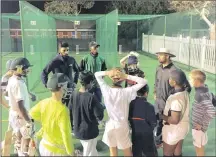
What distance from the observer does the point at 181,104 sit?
163cm

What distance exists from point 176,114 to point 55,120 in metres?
0.72

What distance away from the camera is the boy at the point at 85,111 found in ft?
5.21

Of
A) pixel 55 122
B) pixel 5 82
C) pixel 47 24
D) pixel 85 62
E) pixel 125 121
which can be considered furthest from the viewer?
pixel 47 24

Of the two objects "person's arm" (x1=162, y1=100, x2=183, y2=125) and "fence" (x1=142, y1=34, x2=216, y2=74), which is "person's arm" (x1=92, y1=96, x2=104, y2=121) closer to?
"person's arm" (x1=162, y1=100, x2=183, y2=125)

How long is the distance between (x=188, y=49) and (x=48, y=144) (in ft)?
9.56

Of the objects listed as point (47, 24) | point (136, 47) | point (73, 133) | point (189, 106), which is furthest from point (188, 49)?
Result: point (73, 133)

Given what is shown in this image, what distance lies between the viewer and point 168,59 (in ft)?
6.36

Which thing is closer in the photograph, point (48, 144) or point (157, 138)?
point (48, 144)

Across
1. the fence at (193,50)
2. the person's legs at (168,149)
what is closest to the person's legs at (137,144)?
the person's legs at (168,149)

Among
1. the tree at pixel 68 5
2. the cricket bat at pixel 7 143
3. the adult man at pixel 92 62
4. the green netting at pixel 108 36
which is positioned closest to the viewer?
the cricket bat at pixel 7 143

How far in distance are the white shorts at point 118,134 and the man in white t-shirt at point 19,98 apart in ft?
1.68

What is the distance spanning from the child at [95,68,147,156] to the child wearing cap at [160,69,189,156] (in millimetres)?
228

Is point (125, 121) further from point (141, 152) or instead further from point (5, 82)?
point (5, 82)

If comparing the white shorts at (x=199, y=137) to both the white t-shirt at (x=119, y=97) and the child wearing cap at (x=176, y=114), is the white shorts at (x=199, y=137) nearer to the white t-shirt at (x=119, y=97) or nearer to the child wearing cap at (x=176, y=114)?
the child wearing cap at (x=176, y=114)
